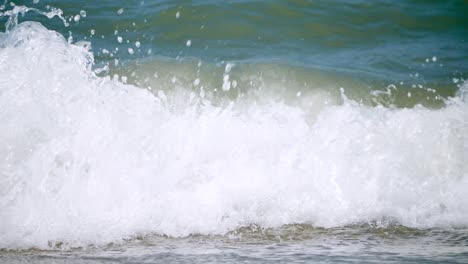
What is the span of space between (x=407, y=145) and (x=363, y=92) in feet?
3.32

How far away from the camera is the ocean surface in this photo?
3182mm

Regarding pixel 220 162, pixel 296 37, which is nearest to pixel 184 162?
pixel 220 162

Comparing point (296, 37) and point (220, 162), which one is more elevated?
point (296, 37)

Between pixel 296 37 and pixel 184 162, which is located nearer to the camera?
pixel 184 162

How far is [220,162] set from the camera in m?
3.81

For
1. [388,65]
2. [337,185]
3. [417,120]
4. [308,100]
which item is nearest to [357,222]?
[337,185]

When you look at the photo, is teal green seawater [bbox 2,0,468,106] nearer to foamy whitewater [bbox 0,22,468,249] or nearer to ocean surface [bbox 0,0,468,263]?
ocean surface [bbox 0,0,468,263]

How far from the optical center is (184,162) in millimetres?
3766

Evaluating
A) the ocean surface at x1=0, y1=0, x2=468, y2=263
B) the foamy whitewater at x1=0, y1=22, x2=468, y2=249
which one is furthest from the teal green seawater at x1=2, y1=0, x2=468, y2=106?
the foamy whitewater at x1=0, y1=22, x2=468, y2=249

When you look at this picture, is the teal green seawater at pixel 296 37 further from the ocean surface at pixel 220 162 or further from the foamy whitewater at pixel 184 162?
the foamy whitewater at pixel 184 162

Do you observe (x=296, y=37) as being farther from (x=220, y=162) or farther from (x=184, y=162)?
(x=184, y=162)

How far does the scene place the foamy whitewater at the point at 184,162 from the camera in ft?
11.2

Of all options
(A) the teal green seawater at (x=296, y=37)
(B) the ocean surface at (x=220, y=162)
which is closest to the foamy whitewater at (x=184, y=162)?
(B) the ocean surface at (x=220, y=162)

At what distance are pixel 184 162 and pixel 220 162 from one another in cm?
22
